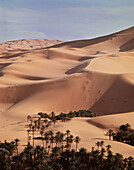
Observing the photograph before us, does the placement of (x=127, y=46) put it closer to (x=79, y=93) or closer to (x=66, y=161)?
(x=79, y=93)

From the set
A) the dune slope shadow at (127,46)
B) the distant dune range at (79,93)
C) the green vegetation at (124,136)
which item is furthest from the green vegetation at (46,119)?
the dune slope shadow at (127,46)

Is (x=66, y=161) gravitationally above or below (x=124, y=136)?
below

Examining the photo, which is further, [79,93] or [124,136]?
[79,93]

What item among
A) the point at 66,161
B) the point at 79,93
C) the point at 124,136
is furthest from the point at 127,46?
the point at 66,161

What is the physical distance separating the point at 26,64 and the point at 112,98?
42764 mm

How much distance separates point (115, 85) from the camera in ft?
163

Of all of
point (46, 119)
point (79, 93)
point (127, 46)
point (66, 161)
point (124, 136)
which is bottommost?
point (66, 161)

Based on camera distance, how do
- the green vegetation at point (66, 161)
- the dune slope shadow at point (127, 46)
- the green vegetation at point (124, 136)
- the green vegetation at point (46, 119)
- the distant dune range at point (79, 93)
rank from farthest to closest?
the dune slope shadow at point (127, 46) < the distant dune range at point (79, 93) < the green vegetation at point (46, 119) < the green vegetation at point (124, 136) < the green vegetation at point (66, 161)

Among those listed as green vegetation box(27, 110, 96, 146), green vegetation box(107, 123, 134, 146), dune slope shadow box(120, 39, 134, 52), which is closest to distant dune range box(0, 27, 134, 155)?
green vegetation box(27, 110, 96, 146)

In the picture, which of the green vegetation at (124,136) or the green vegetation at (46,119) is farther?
the green vegetation at (46,119)

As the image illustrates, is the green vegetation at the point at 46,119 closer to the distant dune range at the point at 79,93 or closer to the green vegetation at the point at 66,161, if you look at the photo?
the distant dune range at the point at 79,93

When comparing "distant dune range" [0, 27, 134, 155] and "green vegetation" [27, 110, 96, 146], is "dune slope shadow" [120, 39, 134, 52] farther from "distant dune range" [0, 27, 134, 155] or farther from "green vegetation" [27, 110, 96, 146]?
"green vegetation" [27, 110, 96, 146]

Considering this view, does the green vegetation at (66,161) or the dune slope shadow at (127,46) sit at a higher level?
the dune slope shadow at (127,46)

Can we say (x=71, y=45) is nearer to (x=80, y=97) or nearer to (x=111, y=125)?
(x=80, y=97)
